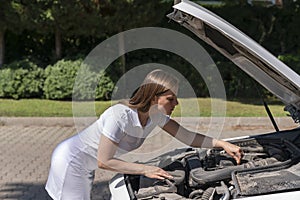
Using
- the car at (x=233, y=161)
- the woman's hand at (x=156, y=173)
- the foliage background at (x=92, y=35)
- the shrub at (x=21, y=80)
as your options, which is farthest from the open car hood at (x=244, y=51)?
the shrub at (x=21, y=80)

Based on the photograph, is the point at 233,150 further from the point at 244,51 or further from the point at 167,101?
the point at 244,51

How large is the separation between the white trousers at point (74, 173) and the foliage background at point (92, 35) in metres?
8.21

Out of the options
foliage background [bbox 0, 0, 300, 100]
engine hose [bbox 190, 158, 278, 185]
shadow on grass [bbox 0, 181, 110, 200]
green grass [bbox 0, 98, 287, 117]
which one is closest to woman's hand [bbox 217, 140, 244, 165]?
engine hose [bbox 190, 158, 278, 185]

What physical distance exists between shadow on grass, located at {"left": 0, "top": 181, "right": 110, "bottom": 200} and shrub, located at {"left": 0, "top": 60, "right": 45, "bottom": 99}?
22.4ft

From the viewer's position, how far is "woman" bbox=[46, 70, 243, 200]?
2955 mm

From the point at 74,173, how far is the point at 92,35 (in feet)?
33.0

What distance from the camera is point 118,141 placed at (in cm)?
297

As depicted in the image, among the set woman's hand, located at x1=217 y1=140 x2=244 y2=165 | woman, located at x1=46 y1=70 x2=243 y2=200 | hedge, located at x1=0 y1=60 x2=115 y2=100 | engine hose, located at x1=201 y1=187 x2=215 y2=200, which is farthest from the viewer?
hedge, located at x1=0 y1=60 x2=115 y2=100

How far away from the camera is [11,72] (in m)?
12.7

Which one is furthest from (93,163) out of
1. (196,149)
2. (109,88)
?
(109,88)

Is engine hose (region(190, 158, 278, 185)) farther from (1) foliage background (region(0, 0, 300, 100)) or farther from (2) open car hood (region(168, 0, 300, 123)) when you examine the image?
(1) foliage background (region(0, 0, 300, 100))

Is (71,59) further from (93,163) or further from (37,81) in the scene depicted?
(93,163)

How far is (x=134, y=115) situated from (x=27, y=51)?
11472 mm

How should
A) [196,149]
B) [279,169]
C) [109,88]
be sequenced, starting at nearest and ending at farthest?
1. [279,169]
2. [196,149]
3. [109,88]
